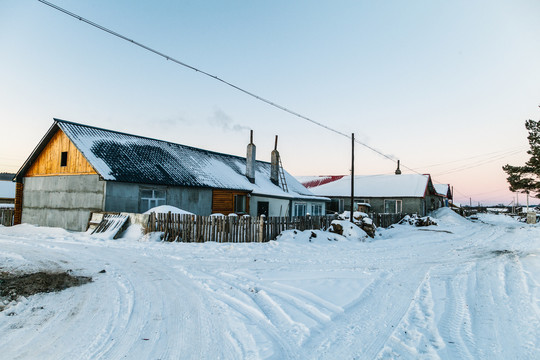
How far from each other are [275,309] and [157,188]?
52.0 feet

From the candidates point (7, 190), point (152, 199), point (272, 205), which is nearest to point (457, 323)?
point (152, 199)

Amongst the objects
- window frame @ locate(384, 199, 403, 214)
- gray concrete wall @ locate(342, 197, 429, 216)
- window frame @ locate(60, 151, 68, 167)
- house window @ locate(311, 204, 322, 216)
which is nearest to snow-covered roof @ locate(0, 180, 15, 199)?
window frame @ locate(60, 151, 68, 167)

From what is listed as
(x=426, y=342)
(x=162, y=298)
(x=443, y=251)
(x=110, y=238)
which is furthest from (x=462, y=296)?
(x=110, y=238)

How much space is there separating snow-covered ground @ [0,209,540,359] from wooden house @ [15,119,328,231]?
311 inches

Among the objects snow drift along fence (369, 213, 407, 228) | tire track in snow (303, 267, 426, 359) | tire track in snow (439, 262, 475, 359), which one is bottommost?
tire track in snow (303, 267, 426, 359)

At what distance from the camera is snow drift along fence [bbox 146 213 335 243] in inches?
551

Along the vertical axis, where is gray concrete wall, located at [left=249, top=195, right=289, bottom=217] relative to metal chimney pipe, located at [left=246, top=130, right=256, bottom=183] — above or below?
below

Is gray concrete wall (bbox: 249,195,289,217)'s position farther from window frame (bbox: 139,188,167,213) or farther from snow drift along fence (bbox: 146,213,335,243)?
snow drift along fence (bbox: 146,213,335,243)

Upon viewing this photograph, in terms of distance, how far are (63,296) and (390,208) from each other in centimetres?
3633

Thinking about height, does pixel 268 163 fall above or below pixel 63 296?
above

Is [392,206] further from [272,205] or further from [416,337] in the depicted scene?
[416,337]

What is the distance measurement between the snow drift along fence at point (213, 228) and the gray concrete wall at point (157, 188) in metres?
4.27

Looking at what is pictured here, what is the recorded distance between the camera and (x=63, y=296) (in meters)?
6.07

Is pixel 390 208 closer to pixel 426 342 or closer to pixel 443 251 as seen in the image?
pixel 443 251
